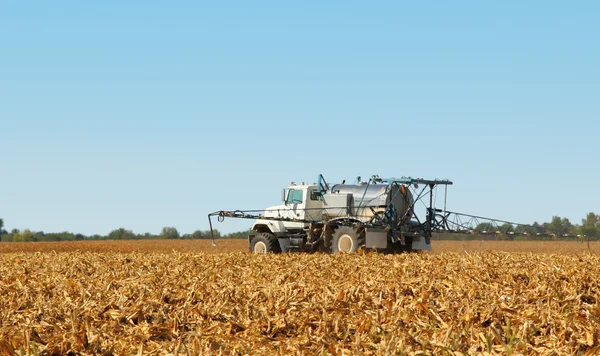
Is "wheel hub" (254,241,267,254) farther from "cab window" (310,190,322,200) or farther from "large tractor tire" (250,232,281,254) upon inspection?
"cab window" (310,190,322,200)

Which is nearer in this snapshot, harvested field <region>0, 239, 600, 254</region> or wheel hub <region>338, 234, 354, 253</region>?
wheel hub <region>338, 234, 354, 253</region>

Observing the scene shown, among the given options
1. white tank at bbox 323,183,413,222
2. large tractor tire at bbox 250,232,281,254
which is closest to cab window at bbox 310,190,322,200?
white tank at bbox 323,183,413,222

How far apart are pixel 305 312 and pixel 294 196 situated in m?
19.1

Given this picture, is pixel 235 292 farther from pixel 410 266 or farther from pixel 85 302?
pixel 410 266

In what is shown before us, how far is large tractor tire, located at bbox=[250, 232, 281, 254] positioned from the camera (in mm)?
27219

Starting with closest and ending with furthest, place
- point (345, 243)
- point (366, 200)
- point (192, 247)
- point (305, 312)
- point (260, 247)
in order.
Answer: point (305, 312), point (345, 243), point (366, 200), point (260, 247), point (192, 247)

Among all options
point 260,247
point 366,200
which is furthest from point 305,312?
point 260,247

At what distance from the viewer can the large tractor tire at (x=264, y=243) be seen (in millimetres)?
27219

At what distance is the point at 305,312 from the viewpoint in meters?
8.32

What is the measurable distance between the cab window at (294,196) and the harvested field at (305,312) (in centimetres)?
1398

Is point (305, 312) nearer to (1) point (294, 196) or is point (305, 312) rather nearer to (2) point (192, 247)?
(1) point (294, 196)

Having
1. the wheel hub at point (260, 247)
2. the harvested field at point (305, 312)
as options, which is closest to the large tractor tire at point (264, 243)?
the wheel hub at point (260, 247)

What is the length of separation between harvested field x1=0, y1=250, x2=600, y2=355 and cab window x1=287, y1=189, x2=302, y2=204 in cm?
1398

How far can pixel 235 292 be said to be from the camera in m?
10.0
